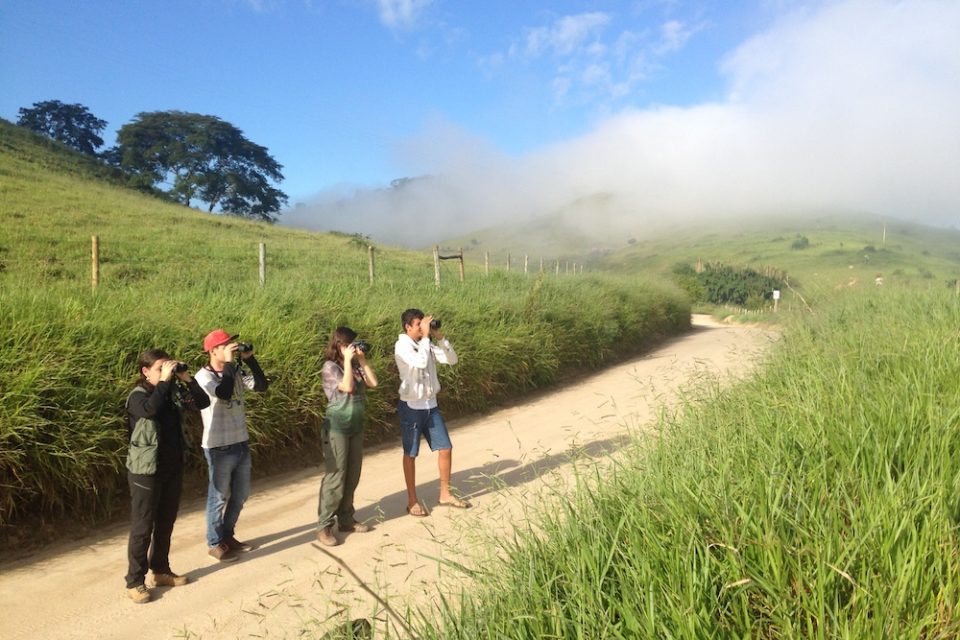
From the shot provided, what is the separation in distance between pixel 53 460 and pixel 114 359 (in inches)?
44.7

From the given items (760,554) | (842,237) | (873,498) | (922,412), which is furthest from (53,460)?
(842,237)

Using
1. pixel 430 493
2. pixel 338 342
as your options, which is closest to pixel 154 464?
pixel 338 342

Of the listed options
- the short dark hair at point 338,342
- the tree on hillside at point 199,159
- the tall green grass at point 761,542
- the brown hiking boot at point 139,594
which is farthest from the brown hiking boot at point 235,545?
the tree on hillside at point 199,159

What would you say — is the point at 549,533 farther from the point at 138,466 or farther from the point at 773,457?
the point at 138,466

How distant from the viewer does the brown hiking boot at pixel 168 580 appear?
443 centimetres

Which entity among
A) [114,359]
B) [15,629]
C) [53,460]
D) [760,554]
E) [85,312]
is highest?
[85,312]

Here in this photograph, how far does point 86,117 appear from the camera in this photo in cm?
6819

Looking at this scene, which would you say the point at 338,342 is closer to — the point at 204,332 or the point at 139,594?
the point at 139,594

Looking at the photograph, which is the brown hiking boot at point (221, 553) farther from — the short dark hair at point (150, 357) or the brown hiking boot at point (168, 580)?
the short dark hair at point (150, 357)

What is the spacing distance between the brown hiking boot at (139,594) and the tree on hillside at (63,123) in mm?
76706

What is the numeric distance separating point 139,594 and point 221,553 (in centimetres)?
73

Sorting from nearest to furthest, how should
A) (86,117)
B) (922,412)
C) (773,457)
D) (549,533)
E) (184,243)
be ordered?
(549,533)
(773,457)
(922,412)
(184,243)
(86,117)

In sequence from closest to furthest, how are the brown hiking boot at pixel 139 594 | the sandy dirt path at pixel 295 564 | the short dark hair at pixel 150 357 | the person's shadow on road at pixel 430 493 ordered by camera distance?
the sandy dirt path at pixel 295 564 < the brown hiking boot at pixel 139 594 < the short dark hair at pixel 150 357 < the person's shadow on road at pixel 430 493

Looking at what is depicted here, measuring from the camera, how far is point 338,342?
17.7 feet
